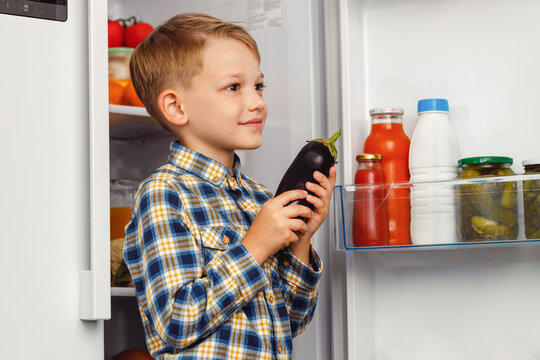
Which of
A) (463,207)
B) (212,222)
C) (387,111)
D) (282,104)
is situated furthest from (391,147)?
(212,222)

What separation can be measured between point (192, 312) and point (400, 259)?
1.85 ft

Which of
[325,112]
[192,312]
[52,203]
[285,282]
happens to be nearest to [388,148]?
[325,112]

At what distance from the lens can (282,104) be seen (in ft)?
5.45

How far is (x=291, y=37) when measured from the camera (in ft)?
5.41

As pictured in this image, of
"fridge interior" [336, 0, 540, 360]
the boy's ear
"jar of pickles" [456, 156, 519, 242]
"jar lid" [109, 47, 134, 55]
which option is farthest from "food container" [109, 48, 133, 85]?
"jar of pickles" [456, 156, 519, 242]

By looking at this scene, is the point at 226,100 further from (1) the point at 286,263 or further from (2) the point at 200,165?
(1) the point at 286,263

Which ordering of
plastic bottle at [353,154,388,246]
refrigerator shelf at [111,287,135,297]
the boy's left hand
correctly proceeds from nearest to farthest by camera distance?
the boy's left hand
plastic bottle at [353,154,388,246]
refrigerator shelf at [111,287,135,297]

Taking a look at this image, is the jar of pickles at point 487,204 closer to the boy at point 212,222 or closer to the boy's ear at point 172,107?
the boy at point 212,222

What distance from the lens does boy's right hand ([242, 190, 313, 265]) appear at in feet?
3.90

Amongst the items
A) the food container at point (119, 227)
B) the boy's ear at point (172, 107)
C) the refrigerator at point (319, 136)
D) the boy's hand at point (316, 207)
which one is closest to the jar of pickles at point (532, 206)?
the refrigerator at point (319, 136)

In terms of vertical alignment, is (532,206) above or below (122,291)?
above

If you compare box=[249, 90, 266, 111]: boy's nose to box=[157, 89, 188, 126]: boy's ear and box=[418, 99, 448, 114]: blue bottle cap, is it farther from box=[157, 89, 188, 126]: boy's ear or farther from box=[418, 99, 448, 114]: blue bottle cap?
box=[418, 99, 448, 114]: blue bottle cap

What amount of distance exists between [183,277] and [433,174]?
52 cm

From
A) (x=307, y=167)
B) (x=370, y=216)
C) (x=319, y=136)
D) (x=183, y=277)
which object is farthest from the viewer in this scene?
(x=319, y=136)
